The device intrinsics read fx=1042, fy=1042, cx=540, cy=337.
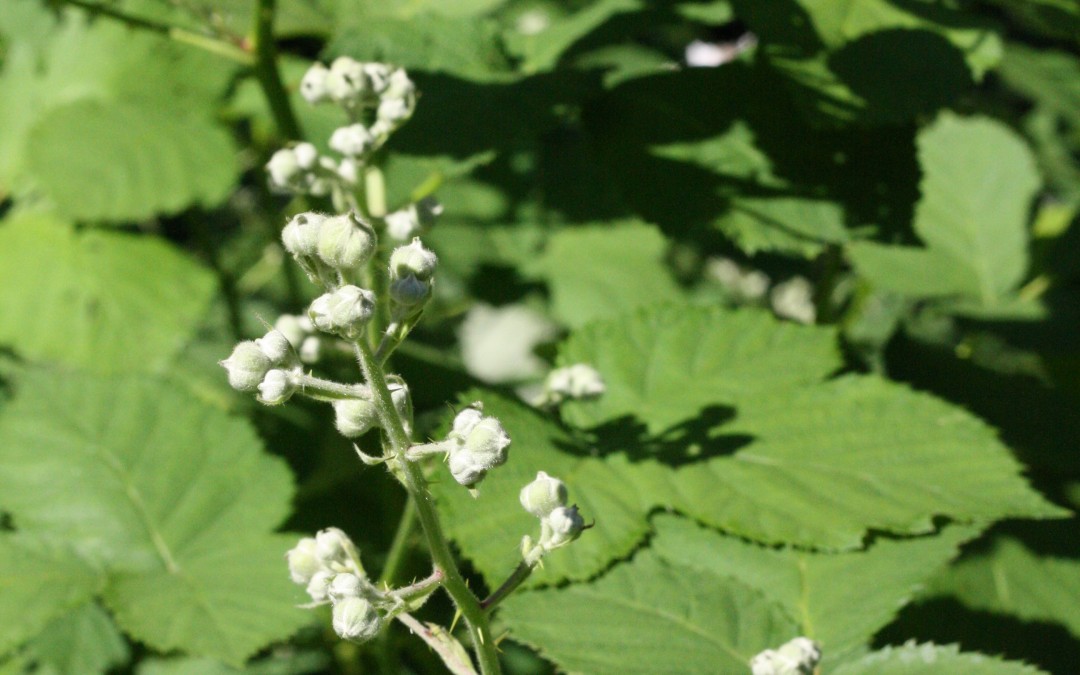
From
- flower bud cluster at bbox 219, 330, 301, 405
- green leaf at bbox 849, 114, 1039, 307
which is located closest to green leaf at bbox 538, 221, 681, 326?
green leaf at bbox 849, 114, 1039, 307

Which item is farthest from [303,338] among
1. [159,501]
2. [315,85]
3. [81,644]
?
[81,644]

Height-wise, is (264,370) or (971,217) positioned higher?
(264,370)

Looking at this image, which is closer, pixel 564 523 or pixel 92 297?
pixel 564 523

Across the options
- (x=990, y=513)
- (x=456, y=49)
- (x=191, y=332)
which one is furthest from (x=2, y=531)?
(x=990, y=513)

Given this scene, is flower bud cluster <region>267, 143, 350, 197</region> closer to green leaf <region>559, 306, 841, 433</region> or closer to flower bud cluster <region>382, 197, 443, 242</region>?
flower bud cluster <region>382, 197, 443, 242</region>

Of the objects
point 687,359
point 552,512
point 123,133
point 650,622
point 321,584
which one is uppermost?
point 552,512

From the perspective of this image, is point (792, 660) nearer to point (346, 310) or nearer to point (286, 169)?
A: point (346, 310)
